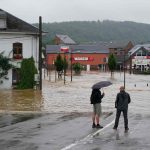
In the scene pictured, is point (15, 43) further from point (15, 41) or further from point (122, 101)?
point (122, 101)

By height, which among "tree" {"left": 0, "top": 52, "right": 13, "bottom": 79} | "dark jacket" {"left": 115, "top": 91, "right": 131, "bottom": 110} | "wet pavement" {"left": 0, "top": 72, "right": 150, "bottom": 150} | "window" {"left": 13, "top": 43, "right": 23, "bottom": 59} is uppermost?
"window" {"left": 13, "top": 43, "right": 23, "bottom": 59}

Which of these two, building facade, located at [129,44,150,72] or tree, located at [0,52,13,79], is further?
building facade, located at [129,44,150,72]

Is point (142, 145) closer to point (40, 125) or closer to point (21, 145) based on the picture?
point (21, 145)

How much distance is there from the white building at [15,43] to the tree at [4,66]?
0.51 metres

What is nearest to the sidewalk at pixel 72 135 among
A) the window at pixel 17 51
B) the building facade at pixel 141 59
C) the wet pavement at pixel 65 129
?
the wet pavement at pixel 65 129

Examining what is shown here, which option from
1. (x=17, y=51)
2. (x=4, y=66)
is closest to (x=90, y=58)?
(x=17, y=51)

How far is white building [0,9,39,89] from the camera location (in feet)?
182

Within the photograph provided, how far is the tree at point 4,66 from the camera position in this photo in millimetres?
55375

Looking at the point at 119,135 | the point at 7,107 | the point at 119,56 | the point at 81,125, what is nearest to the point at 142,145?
the point at 119,135

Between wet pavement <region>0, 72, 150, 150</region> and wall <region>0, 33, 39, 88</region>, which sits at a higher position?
wall <region>0, 33, 39, 88</region>

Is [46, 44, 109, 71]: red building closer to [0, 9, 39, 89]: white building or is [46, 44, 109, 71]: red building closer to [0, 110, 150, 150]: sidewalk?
[0, 9, 39, 89]: white building

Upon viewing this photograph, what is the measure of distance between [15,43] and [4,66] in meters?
2.66

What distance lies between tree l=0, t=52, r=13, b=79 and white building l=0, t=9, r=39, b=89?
507mm

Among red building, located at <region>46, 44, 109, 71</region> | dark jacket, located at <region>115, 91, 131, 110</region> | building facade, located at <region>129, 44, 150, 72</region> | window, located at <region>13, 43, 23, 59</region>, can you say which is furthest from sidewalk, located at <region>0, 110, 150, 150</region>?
red building, located at <region>46, 44, 109, 71</region>
